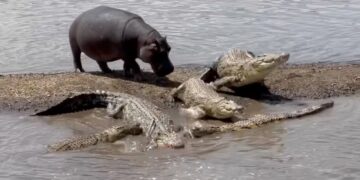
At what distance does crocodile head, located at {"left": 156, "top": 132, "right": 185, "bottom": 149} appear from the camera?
6.69 meters

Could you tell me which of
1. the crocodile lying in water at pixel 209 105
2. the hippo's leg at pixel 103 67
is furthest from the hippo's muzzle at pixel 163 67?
the hippo's leg at pixel 103 67

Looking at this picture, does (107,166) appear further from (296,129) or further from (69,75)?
(69,75)

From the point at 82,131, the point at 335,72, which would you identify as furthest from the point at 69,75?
the point at 335,72

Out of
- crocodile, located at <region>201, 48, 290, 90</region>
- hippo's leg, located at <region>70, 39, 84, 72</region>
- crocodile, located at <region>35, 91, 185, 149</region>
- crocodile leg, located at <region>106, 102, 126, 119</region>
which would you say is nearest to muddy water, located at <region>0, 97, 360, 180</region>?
crocodile, located at <region>35, 91, 185, 149</region>

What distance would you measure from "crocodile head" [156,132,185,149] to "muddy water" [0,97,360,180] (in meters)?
0.08

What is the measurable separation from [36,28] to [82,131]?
692 centimetres

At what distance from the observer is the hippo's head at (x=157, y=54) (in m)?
9.21

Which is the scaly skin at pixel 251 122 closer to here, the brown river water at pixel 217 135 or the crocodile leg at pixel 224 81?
the brown river water at pixel 217 135

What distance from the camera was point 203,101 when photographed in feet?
26.7

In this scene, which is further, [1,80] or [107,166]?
[1,80]

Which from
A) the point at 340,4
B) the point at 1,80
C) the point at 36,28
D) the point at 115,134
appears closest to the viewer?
the point at 115,134

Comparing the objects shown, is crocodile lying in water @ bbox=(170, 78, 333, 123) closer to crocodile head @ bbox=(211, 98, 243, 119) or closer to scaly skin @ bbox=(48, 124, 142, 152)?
crocodile head @ bbox=(211, 98, 243, 119)

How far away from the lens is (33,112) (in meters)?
8.34

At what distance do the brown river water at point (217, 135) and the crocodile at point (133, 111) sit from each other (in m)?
A: 0.15
